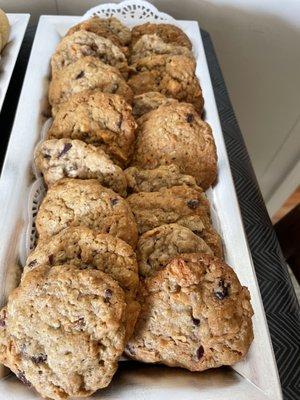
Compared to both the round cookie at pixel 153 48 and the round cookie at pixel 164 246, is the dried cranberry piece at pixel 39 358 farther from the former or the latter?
the round cookie at pixel 153 48

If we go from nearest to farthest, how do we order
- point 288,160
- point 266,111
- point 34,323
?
point 34,323
point 266,111
point 288,160

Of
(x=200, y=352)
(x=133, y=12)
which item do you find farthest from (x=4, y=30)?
(x=200, y=352)

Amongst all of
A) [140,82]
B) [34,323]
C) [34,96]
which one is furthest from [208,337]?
[34,96]

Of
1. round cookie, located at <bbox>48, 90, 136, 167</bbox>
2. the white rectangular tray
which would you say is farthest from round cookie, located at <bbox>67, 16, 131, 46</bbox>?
round cookie, located at <bbox>48, 90, 136, 167</bbox>

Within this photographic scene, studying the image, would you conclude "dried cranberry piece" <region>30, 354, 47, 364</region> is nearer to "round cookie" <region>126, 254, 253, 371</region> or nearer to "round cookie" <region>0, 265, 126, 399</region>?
"round cookie" <region>0, 265, 126, 399</region>

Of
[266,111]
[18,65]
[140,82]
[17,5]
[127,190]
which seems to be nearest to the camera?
[127,190]

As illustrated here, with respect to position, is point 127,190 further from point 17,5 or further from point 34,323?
point 17,5

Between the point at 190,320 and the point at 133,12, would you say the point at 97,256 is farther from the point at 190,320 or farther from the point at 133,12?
the point at 133,12

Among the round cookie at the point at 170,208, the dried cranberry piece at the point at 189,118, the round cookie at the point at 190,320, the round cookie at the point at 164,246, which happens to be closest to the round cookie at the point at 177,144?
the dried cranberry piece at the point at 189,118
